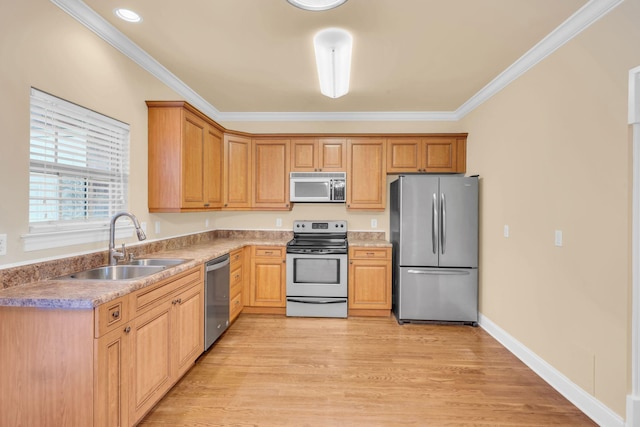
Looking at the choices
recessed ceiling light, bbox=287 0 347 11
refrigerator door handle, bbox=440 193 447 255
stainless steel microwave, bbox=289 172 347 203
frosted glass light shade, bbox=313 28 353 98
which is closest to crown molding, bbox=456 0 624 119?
refrigerator door handle, bbox=440 193 447 255

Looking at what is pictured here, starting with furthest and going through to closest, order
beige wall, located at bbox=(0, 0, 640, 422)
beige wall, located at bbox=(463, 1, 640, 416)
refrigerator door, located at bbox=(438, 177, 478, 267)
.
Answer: refrigerator door, located at bbox=(438, 177, 478, 267), beige wall, located at bbox=(463, 1, 640, 416), beige wall, located at bbox=(0, 0, 640, 422)

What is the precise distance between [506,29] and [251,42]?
1999mm

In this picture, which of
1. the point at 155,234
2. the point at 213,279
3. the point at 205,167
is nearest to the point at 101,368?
the point at 213,279

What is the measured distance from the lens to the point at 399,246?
3635 millimetres

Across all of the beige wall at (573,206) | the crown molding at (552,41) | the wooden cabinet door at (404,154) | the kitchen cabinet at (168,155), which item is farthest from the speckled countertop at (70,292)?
the crown molding at (552,41)

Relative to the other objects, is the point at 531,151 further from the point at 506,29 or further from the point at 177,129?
the point at 177,129

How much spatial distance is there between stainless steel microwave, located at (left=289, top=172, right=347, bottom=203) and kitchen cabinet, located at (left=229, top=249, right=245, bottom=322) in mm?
1085

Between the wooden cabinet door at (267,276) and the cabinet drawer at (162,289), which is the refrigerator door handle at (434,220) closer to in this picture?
the wooden cabinet door at (267,276)

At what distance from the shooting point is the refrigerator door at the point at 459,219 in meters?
3.54

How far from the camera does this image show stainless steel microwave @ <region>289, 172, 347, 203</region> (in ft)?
A: 13.4

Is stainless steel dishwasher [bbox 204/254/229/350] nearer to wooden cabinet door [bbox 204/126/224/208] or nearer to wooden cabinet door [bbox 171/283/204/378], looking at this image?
wooden cabinet door [bbox 171/283/204/378]

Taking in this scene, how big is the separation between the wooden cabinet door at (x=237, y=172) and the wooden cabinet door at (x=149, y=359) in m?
2.09

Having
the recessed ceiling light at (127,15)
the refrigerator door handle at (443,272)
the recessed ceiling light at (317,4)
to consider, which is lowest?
the refrigerator door handle at (443,272)

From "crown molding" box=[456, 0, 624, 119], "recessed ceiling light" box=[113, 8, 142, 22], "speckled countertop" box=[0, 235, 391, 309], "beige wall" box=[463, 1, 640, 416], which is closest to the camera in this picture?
"speckled countertop" box=[0, 235, 391, 309]
